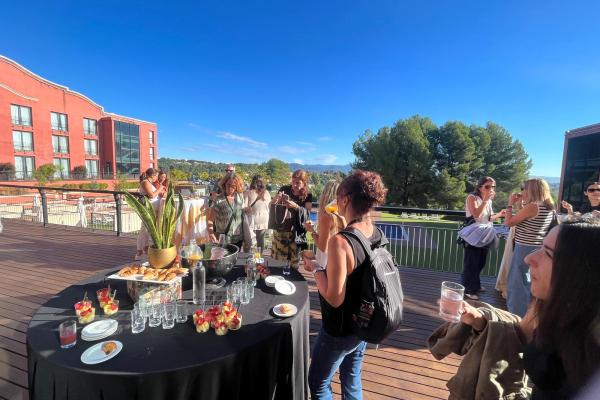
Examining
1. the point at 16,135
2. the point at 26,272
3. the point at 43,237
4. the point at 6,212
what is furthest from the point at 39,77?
the point at 26,272

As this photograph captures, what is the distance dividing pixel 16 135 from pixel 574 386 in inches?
1388

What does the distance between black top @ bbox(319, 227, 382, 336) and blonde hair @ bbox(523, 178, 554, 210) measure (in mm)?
2280

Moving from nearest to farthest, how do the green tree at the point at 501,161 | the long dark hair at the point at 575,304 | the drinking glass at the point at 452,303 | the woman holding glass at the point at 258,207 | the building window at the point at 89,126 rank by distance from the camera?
1. the long dark hair at the point at 575,304
2. the drinking glass at the point at 452,303
3. the woman holding glass at the point at 258,207
4. the green tree at the point at 501,161
5. the building window at the point at 89,126

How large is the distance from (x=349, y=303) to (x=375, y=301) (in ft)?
0.45

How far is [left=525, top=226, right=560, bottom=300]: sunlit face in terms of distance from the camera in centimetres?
85

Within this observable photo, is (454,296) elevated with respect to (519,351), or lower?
elevated

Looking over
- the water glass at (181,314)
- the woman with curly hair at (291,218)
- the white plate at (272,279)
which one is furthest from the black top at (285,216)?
the water glass at (181,314)

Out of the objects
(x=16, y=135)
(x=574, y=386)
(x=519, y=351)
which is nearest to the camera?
(x=574, y=386)

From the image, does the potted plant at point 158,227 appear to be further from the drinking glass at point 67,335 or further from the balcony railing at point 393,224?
the balcony railing at point 393,224

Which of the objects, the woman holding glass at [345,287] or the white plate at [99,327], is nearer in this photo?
the woman holding glass at [345,287]

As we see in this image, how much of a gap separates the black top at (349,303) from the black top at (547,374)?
624 mm

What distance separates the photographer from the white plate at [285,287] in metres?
1.90

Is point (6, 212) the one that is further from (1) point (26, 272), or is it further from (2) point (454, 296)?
(2) point (454, 296)

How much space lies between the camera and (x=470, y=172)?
19.9m
